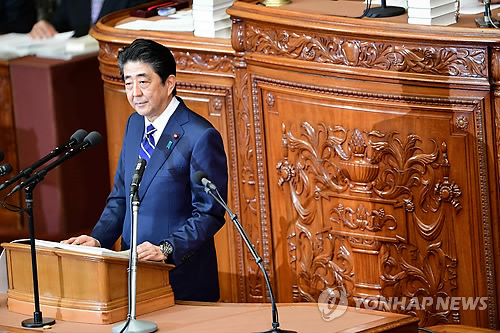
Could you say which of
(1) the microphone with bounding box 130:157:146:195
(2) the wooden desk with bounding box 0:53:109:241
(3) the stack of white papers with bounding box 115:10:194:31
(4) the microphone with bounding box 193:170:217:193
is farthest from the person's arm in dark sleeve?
(2) the wooden desk with bounding box 0:53:109:241

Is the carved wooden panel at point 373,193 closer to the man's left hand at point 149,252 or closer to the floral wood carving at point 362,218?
the floral wood carving at point 362,218

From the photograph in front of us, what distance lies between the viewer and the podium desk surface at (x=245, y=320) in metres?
4.09

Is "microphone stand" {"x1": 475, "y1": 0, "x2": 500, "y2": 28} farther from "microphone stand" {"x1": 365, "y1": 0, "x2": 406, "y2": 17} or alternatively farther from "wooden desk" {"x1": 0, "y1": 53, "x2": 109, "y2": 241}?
"wooden desk" {"x1": 0, "y1": 53, "x2": 109, "y2": 241}

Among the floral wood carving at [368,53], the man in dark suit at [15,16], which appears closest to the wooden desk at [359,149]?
the floral wood carving at [368,53]

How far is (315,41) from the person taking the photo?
5711mm

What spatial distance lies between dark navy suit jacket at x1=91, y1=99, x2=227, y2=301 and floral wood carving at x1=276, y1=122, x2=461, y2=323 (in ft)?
3.50

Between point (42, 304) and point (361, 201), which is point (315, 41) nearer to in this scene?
point (361, 201)

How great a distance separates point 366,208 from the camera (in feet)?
18.7

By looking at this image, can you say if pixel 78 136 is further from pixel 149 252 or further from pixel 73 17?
pixel 73 17

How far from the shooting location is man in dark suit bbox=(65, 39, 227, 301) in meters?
4.68

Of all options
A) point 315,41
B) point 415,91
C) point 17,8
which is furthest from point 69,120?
point 415,91

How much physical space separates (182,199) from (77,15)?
3983 millimetres

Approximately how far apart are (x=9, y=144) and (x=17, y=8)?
1321 mm

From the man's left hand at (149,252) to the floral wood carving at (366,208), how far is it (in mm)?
1443
